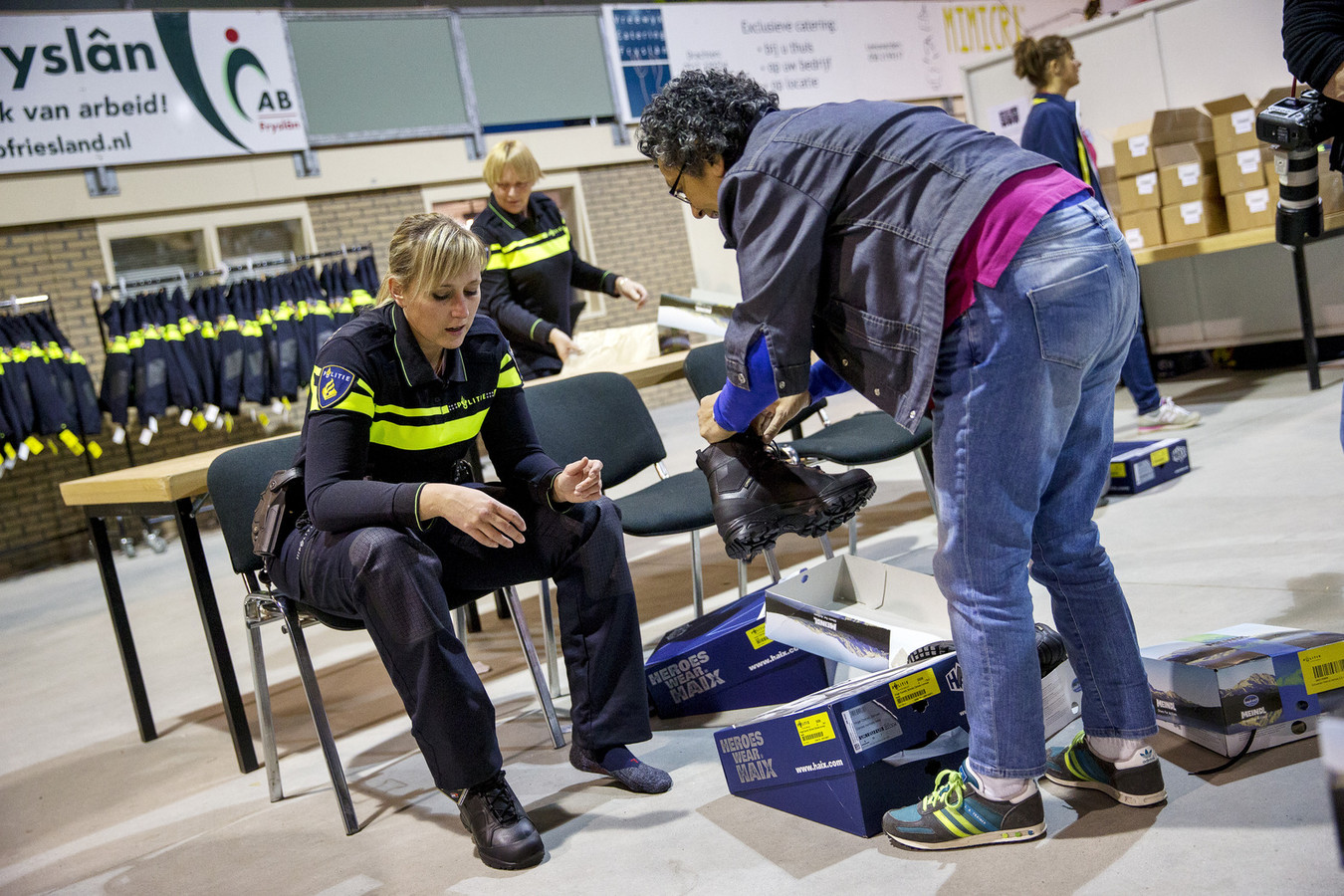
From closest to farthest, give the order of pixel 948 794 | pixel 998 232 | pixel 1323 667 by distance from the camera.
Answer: pixel 998 232 < pixel 948 794 < pixel 1323 667

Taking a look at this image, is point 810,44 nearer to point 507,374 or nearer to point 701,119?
point 507,374

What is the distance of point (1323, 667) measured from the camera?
1824 millimetres

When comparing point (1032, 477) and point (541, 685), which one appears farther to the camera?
point (541, 685)

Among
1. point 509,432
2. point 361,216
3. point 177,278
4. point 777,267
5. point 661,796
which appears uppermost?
point 361,216

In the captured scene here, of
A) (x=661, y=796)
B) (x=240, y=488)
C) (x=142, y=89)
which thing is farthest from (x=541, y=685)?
(x=142, y=89)

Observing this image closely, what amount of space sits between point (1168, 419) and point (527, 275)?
2.91 meters

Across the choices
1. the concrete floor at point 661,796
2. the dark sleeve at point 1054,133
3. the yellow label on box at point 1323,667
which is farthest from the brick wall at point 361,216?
the yellow label on box at point 1323,667

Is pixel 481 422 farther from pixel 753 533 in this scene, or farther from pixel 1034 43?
pixel 1034 43

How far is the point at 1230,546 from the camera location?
298cm

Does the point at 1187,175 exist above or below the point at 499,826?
above

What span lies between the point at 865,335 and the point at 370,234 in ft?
26.7

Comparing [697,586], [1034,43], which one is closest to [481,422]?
[697,586]

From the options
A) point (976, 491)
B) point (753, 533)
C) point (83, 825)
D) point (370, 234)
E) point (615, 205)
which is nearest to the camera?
point (976, 491)

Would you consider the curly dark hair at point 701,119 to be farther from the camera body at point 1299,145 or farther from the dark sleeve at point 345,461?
the camera body at point 1299,145
